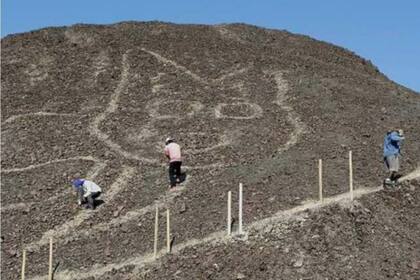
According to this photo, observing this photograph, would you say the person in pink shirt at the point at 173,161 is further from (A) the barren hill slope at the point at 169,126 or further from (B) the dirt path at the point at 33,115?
(B) the dirt path at the point at 33,115

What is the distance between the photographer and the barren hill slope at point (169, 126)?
2481cm

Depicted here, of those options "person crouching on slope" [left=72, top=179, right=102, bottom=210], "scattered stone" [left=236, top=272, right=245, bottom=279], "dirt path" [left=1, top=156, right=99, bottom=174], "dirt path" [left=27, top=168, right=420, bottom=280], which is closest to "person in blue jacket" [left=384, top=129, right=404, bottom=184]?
"dirt path" [left=27, top=168, right=420, bottom=280]

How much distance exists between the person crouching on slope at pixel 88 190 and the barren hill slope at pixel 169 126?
432 millimetres

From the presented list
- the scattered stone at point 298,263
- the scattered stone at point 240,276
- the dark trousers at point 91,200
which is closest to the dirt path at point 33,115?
the dark trousers at point 91,200

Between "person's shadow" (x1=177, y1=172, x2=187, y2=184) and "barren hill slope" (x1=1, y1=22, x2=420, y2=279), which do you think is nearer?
"barren hill slope" (x1=1, y1=22, x2=420, y2=279)

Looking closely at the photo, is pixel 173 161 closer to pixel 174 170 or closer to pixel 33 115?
pixel 174 170

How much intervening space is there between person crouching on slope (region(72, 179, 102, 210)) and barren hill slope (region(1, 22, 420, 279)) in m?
0.43

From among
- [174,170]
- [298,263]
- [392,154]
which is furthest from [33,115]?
[298,263]

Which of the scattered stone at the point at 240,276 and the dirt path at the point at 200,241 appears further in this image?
the dirt path at the point at 200,241

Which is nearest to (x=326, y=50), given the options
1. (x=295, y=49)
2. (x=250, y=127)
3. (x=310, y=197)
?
(x=295, y=49)

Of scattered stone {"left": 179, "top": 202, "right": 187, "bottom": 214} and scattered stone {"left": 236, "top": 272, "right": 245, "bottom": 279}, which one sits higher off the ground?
scattered stone {"left": 179, "top": 202, "right": 187, "bottom": 214}

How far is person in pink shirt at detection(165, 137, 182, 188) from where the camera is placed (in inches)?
1051

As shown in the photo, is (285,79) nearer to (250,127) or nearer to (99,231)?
(250,127)

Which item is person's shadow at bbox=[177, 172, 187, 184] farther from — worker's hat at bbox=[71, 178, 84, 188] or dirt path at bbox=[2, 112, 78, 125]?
dirt path at bbox=[2, 112, 78, 125]
